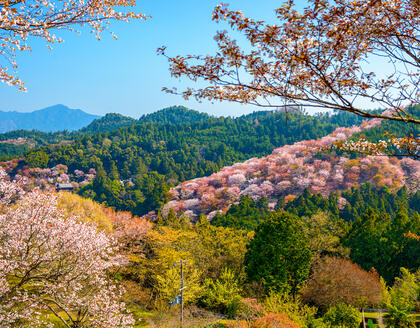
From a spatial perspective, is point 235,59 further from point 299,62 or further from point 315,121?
point 315,121

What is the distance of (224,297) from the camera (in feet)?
55.5

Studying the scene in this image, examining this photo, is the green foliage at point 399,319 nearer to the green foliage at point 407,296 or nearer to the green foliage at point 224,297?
the green foliage at point 407,296

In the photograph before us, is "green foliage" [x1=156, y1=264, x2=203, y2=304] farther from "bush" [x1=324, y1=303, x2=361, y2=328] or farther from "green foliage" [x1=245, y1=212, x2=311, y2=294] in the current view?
"bush" [x1=324, y1=303, x2=361, y2=328]

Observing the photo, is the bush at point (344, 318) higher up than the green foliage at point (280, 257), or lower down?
lower down

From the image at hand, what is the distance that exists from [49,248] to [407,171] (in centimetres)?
4925

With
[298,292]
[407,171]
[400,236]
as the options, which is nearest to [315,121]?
[407,171]

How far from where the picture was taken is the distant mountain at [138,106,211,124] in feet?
532

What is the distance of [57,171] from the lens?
70062 millimetres

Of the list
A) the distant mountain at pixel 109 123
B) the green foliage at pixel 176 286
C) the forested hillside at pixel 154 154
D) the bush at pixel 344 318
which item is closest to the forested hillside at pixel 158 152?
the forested hillside at pixel 154 154

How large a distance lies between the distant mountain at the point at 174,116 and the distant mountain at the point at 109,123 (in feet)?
41.1

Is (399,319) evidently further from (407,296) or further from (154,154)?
(154,154)

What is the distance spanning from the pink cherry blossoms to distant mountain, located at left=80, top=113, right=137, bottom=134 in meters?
126

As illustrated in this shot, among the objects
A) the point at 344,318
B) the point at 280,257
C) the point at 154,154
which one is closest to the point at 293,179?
the point at 280,257

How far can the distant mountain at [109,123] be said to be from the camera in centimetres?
16244
